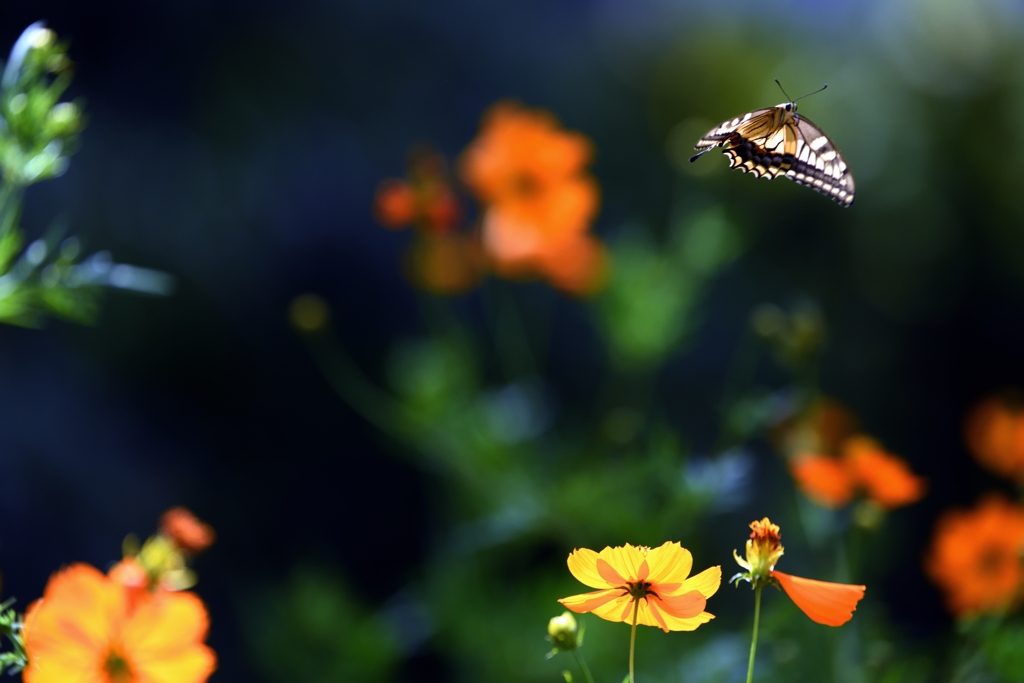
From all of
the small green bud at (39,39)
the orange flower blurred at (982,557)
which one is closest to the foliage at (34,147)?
the small green bud at (39,39)

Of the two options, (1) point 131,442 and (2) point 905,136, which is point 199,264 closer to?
(1) point 131,442

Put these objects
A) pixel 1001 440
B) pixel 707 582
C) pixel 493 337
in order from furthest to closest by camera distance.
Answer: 1. pixel 493 337
2. pixel 1001 440
3. pixel 707 582

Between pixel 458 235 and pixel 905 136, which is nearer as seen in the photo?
pixel 458 235

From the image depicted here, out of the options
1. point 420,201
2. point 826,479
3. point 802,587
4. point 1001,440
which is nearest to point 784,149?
point 826,479

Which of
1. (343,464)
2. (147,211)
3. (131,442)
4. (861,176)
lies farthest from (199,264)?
(861,176)

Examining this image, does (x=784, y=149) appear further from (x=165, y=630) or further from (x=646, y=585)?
(x=165, y=630)

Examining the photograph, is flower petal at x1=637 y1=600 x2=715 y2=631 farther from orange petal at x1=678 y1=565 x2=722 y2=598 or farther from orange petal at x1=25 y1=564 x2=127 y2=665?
orange petal at x1=25 y1=564 x2=127 y2=665

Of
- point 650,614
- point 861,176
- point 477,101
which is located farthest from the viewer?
point 861,176
